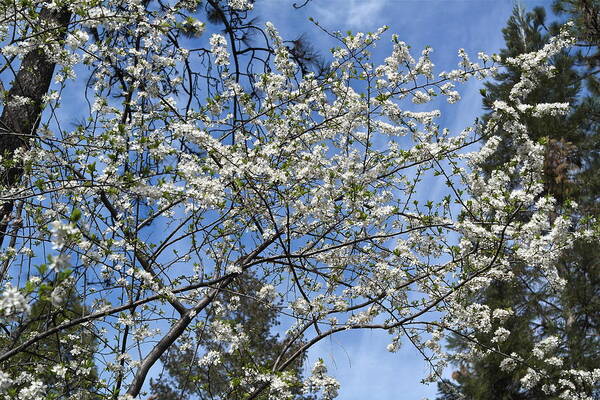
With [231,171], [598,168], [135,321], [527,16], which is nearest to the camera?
[231,171]

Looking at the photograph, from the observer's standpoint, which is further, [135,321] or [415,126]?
[415,126]

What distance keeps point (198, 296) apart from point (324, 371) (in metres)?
1.45

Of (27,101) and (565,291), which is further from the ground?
(565,291)

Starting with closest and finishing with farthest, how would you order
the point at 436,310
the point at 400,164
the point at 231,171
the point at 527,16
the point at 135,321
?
the point at 231,171 → the point at 135,321 → the point at 436,310 → the point at 400,164 → the point at 527,16

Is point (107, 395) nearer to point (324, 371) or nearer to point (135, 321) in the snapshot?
point (135, 321)

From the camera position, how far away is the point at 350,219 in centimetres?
439

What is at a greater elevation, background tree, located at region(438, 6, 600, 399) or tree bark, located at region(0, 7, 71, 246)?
background tree, located at region(438, 6, 600, 399)

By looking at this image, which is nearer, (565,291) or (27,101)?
(27,101)

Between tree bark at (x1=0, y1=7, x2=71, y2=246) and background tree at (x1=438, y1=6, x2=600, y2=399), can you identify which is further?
background tree at (x1=438, y1=6, x2=600, y2=399)

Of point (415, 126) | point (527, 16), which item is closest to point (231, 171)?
point (415, 126)

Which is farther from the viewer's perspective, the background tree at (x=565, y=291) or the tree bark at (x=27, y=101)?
the background tree at (x=565, y=291)

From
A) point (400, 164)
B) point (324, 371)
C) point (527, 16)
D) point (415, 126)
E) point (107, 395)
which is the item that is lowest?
point (107, 395)

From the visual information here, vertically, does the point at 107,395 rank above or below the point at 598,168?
below

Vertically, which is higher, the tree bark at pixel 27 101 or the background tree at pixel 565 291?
the background tree at pixel 565 291
